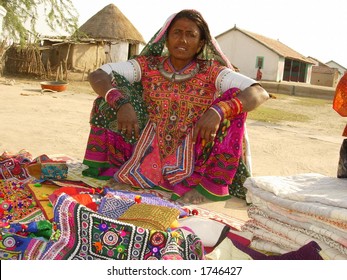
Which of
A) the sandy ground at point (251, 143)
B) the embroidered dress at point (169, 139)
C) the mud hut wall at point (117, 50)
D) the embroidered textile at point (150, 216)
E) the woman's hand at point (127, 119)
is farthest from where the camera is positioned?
the mud hut wall at point (117, 50)

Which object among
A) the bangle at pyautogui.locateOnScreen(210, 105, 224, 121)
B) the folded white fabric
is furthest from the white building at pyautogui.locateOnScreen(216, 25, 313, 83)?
the folded white fabric

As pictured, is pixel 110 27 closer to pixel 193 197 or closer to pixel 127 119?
pixel 127 119

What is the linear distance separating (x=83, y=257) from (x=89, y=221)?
0.48ft

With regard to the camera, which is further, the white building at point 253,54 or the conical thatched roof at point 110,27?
the white building at point 253,54

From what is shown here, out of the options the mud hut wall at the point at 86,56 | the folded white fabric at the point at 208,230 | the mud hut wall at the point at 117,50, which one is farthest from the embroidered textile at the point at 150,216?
the mud hut wall at the point at 117,50

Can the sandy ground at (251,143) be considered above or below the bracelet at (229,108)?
below

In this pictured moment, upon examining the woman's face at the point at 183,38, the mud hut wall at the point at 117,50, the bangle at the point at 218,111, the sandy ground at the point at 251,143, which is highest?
the mud hut wall at the point at 117,50

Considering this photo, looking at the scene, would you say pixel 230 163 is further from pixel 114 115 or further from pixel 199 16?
pixel 199 16

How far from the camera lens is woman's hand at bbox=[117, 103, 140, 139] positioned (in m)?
2.98

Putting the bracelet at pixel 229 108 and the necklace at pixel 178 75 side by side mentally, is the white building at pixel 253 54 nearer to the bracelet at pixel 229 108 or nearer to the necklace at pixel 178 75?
the necklace at pixel 178 75

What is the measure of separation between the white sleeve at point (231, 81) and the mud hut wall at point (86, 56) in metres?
16.8

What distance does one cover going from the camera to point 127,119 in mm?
2977

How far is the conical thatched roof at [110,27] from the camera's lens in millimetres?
23719
